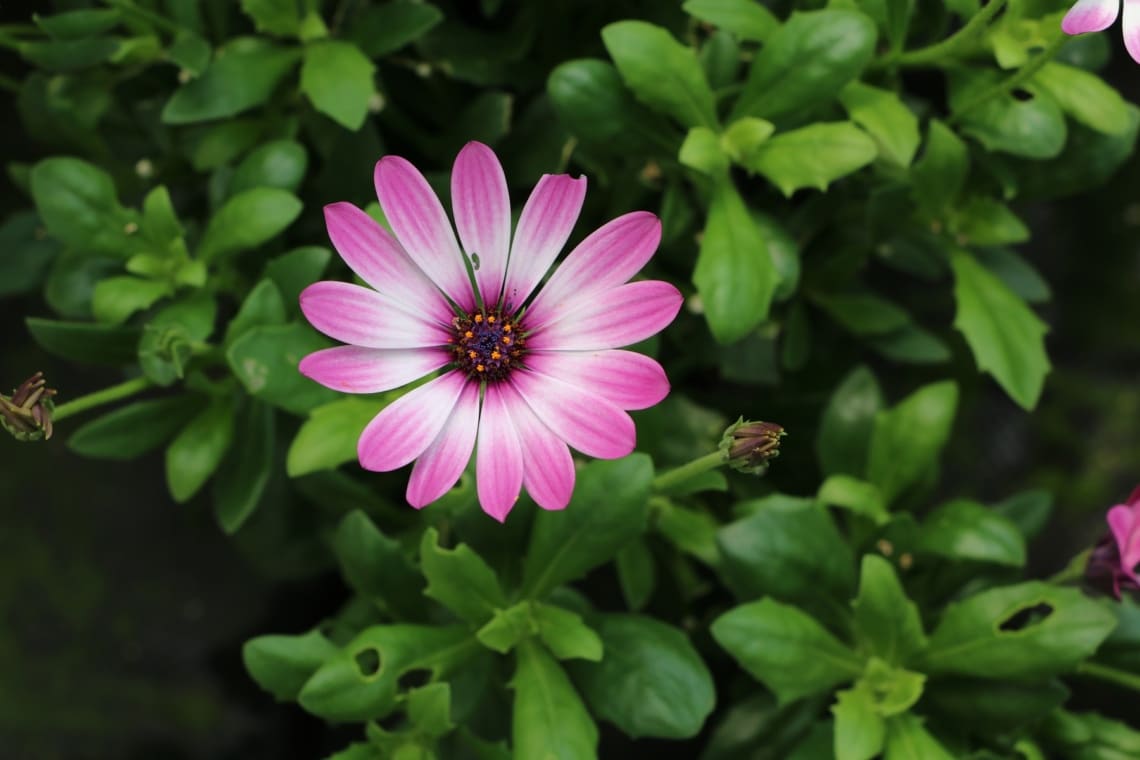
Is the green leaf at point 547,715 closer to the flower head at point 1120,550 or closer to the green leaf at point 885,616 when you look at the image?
the green leaf at point 885,616

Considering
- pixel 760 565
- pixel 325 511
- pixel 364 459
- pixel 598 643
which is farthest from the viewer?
pixel 325 511

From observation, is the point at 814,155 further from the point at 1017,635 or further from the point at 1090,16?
the point at 1017,635

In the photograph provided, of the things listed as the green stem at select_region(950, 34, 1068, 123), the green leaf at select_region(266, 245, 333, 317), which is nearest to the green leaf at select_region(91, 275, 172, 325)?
the green leaf at select_region(266, 245, 333, 317)

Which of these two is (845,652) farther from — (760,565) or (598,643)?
(598,643)

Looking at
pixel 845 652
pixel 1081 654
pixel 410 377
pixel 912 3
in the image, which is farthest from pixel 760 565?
pixel 912 3

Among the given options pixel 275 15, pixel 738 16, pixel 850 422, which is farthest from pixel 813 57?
pixel 275 15

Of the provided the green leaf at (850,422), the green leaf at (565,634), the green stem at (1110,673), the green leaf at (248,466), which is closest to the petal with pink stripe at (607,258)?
Result: the green leaf at (565,634)

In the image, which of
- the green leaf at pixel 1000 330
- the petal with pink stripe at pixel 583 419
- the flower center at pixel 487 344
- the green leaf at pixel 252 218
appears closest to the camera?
the petal with pink stripe at pixel 583 419
